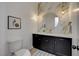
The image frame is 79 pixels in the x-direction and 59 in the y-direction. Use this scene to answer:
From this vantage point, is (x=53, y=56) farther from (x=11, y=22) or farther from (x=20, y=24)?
(x=11, y=22)

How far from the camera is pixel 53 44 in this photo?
1684 millimetres

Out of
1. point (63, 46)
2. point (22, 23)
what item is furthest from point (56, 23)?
point (22, 23)

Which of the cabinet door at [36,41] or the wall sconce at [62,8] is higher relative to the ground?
the wall sconce at [62,8]

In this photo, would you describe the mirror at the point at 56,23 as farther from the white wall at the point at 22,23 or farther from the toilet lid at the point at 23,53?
the toilet lid at the point at 23,53

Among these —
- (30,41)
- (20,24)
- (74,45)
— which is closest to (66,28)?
(74,45)

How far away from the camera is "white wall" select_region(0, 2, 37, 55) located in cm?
164

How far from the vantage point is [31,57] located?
1.63 metres

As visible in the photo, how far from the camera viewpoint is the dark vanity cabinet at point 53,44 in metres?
1.63

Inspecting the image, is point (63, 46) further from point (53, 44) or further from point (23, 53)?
point (23, 53)

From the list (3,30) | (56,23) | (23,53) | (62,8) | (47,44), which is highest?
(62,8)

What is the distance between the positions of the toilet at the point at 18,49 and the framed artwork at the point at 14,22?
0.21m

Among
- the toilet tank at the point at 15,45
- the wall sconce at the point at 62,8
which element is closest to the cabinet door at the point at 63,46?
the wall sconce at the point at 62,8

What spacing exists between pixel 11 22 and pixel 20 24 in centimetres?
12

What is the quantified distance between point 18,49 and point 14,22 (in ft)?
1.21
